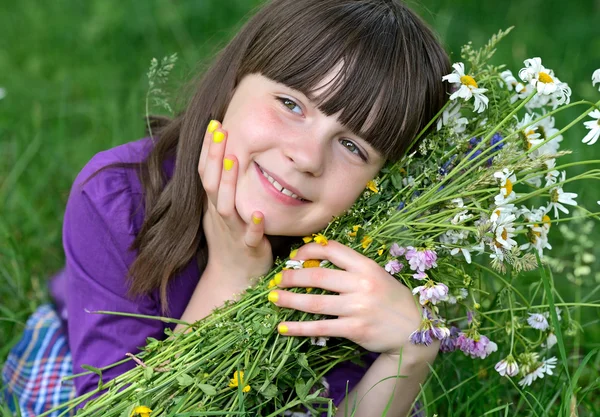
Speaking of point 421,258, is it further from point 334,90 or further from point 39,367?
point 39,367

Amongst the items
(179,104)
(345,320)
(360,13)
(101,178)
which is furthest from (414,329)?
(179,104)

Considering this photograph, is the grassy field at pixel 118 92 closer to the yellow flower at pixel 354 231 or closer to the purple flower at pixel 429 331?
the purple flower at pixel 429 331

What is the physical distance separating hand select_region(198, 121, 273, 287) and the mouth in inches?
2.7

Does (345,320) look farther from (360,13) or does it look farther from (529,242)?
(360,13)

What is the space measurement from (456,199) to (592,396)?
0.95m

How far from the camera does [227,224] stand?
6.42ft

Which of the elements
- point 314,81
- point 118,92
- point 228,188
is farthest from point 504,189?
point 118,92

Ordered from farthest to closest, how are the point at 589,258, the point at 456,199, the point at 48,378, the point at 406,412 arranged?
the point at 48,378 < the point at 589,258 < the point at 406,412 < the point at 456,199

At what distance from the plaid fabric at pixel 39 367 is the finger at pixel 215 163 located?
3.05 feet

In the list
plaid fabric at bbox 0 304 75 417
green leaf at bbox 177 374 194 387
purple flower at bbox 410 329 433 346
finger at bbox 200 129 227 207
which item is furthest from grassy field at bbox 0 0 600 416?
green leaf at bbox 177 374 194 387

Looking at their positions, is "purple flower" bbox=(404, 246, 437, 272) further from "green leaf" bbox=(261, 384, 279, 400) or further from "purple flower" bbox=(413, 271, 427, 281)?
"green leaf" bbox=(261, 384, 279, 400)

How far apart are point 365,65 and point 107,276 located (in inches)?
35.6

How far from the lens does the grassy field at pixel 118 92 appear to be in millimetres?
2428

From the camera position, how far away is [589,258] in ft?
7.15
